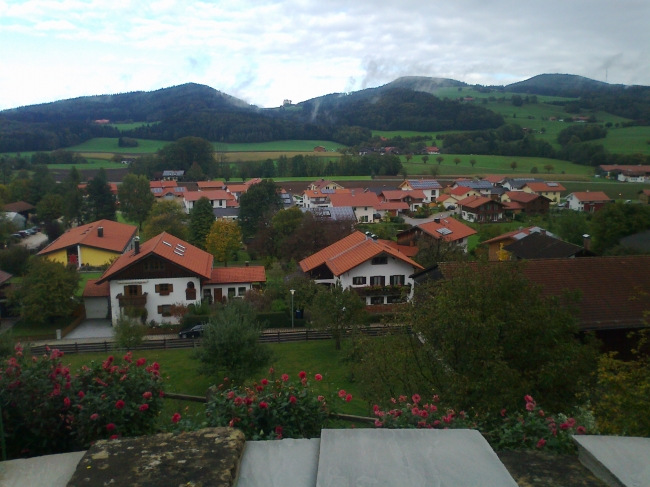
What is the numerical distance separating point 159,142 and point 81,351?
126 metres

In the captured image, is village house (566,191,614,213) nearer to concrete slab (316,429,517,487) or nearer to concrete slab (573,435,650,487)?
concrete slab (573,435,650,487)

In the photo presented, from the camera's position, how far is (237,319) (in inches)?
607

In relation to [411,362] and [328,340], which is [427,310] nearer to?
[411,362]

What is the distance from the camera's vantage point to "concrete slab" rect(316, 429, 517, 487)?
2.71 meters

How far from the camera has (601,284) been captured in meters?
16.1

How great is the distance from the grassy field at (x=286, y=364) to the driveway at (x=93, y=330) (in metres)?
3.64

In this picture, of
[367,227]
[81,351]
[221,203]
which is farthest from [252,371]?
[221,203]

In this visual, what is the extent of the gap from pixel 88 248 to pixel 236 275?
1353 cm

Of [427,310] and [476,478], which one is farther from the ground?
[476,478]

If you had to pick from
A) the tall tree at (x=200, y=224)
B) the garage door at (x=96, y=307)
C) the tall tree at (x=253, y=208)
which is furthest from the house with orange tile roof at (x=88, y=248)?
the tall tree at (x=253, y=208)

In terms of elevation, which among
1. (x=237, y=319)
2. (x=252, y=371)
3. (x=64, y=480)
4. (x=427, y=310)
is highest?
(x=64, y=480)

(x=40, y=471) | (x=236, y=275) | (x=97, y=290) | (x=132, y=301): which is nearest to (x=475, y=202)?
(x=236, y=275)

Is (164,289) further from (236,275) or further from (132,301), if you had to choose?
(236,275)

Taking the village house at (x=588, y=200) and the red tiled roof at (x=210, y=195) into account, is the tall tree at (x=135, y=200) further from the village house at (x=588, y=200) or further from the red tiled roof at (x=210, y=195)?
the village house at (x=588, y=200)
